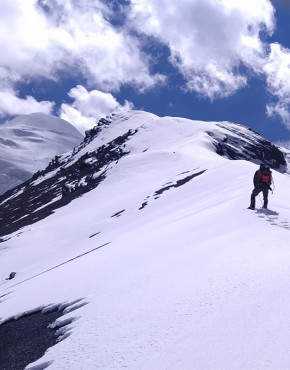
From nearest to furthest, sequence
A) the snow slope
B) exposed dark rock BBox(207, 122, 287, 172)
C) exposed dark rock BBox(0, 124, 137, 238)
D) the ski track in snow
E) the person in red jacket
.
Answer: the snow slope < the ski track in snow < the person in red jacket < exposed dark rock BBox(0, 124, 137, 238) < exposed dark rock BBox(207, 122, 287, 172)

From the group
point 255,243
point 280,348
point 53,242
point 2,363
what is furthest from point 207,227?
point 53,242

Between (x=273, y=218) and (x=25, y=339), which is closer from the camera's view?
(x=25, y=339)

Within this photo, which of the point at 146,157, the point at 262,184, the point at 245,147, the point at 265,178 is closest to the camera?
the point at 262,184

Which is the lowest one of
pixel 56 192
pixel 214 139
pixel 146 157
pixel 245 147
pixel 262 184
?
pixel 262 184

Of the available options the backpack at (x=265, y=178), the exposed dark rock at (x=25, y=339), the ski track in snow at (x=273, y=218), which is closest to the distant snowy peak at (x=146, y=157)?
the backpack at (x=265, y=178)

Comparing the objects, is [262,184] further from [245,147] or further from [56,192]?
[245,147]

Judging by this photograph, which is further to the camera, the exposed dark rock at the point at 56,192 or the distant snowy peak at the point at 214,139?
the distant snowy peak at the point at 214,139

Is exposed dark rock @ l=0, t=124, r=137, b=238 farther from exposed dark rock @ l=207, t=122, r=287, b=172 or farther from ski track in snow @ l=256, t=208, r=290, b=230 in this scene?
ski track in snow @ l=256, t=208, r=290, b=230

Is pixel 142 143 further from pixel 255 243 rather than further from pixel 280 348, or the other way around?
pixel 280 348

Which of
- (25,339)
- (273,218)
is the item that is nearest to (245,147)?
(273,218)

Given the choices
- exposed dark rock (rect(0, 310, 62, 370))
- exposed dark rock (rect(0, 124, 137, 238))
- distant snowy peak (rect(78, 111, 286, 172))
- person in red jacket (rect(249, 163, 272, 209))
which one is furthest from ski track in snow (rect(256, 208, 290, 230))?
distant snowy peak (rect(78, 111, 286, 172))

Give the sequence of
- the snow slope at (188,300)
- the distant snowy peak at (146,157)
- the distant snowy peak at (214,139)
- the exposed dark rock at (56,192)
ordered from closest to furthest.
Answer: the snow slope at (188,300) → the exposed dark rock at (56,192) → the distant snowy peak at (146,157) → the distant snowy peak at (214,139)

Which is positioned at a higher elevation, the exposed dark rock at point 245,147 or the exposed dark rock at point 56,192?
the exposed dark rock at point 245,147

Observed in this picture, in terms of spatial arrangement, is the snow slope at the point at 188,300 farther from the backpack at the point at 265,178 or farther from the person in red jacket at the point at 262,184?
the backpack at the point at 265,178
